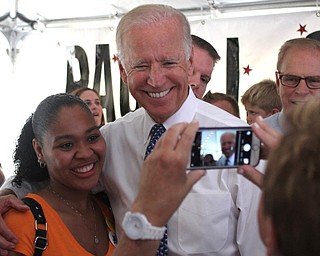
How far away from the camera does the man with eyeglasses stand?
7.35 ft

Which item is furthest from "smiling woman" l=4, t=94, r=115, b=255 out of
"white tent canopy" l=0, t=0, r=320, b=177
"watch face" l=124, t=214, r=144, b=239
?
"white tent canopy" l=0, t=0, r=320, b=177

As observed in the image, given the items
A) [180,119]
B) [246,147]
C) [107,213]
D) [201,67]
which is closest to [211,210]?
[180,119]

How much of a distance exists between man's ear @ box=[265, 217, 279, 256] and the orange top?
919 mm

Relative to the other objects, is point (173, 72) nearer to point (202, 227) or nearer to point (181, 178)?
point (202, 227)

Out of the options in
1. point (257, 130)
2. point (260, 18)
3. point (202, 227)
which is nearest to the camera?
point (257, 130)

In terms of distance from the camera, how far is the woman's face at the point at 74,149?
5.77ft

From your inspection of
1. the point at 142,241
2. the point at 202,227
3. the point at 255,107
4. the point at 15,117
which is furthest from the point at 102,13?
the point at 142,241

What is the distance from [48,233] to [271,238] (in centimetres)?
97

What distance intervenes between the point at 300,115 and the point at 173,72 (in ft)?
2.78

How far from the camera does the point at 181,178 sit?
3.52 ft

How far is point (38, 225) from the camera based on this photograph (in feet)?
5.38

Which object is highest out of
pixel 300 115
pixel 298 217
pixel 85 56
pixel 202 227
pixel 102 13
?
pixel 102 13

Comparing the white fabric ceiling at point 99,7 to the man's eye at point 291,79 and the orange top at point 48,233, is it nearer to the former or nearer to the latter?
the man's eye at point 291,79

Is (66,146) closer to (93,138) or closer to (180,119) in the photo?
(93,138)
